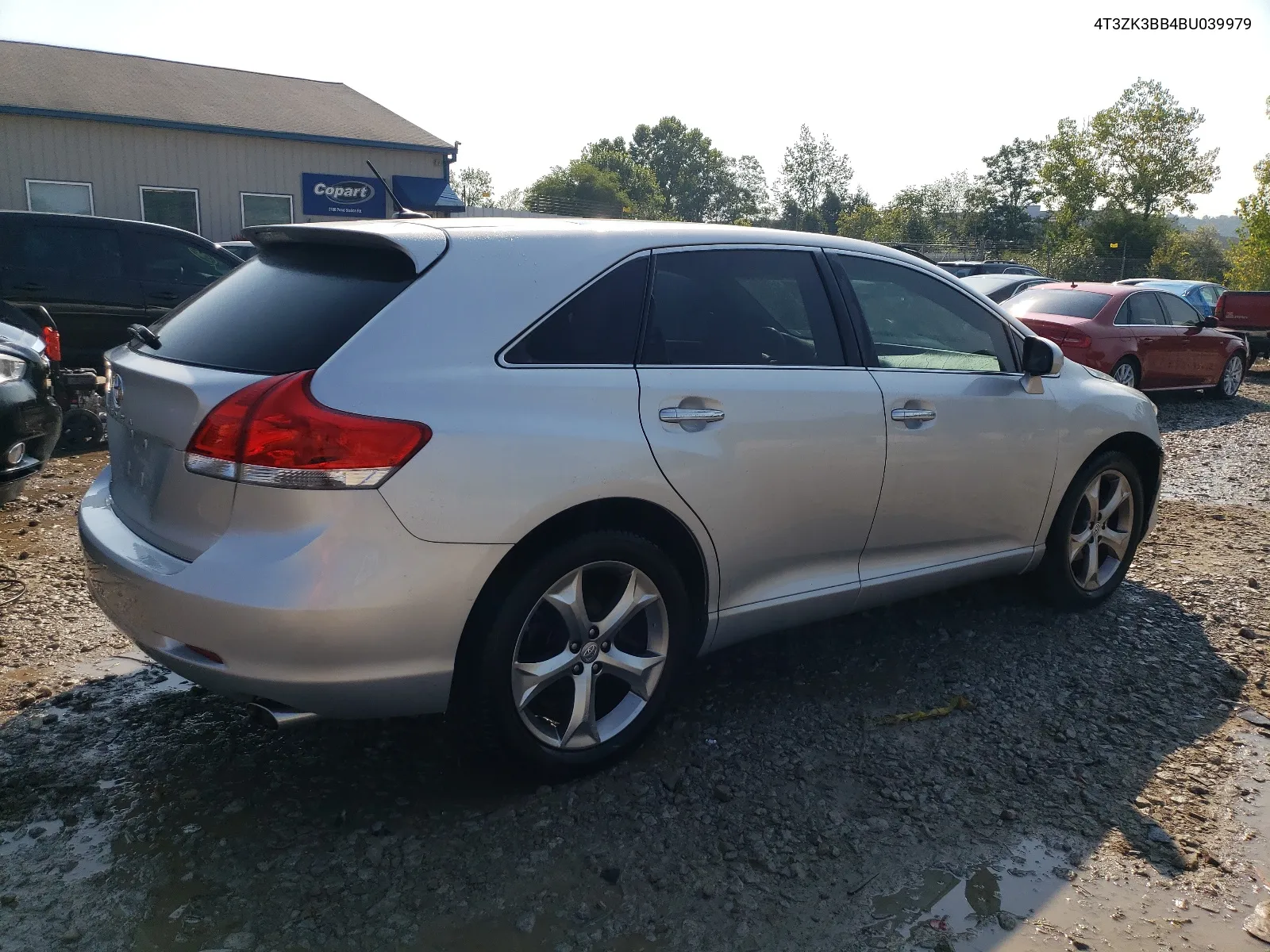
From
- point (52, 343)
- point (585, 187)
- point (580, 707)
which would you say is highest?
point (585, 187)

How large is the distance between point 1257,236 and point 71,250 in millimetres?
40232

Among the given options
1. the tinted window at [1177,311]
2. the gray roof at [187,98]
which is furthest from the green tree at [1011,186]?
the tinted window at [1177,311]

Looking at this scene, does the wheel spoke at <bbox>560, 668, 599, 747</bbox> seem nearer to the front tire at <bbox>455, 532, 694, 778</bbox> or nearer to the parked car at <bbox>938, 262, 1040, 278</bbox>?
the front tire at <bbox>455, 532, 694, 778</bbox>

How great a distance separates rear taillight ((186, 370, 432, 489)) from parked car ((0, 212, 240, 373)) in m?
8.23

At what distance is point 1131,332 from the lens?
12578 mm

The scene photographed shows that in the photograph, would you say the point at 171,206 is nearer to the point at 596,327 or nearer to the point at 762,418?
the point at 596,327

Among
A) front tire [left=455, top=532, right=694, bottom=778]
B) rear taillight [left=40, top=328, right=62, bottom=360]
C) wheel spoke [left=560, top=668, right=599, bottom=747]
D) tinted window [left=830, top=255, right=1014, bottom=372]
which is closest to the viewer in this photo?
front tire [left=455, top=532, right=694, bottom=778]

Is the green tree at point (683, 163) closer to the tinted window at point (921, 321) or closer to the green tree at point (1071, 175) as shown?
the green tree at point (1071, 175)

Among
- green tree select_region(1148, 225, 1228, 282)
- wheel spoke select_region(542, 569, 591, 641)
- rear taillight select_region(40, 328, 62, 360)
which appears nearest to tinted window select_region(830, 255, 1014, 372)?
wheel spoke select_region(542, 569, 591, 641)

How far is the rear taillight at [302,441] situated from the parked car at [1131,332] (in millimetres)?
11003

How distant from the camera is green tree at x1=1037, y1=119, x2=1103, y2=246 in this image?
64.9 meters

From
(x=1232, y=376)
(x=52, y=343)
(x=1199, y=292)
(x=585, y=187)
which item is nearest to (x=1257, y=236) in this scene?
(x=1199, y=292)

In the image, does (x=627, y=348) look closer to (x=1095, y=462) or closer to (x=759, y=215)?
(x=1095, y=462)

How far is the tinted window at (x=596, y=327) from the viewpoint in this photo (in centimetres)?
303
